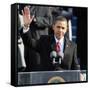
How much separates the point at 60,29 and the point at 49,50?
0.48 feet

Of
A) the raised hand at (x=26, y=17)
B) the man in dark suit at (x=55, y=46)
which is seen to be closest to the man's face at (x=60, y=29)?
the man in dark suit at (x=55, y=46)

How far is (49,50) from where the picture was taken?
1899mm

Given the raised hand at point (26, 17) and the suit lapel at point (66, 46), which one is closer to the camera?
the raised hand at point (26, 17)

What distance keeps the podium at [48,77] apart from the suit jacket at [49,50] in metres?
0.03

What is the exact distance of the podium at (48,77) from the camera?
1835 millimetres

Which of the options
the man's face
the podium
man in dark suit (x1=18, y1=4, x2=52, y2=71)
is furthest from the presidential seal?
the man's face

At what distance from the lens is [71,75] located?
1953 millimetres

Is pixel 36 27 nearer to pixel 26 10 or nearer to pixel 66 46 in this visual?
pixel 26 10

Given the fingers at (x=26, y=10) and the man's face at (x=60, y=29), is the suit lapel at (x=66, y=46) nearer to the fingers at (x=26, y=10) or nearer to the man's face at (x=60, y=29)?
the man's face at (x=60, y=29)

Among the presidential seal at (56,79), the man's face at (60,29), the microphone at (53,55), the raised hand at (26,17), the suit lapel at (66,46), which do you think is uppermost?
the raised hand at (26,17)

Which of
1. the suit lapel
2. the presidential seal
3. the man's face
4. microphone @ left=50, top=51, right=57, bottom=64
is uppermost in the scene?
the man's face

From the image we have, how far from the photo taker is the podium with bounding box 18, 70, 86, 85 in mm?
1835

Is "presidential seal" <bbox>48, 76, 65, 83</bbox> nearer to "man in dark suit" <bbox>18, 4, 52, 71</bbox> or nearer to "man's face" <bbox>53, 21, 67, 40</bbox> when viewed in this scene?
"man in dark suit" <bbox>18, 4, 52, 71</bbox>

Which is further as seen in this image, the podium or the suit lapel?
the suit lapel
